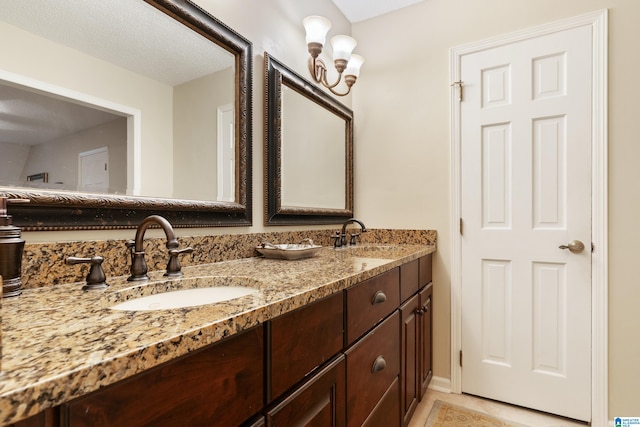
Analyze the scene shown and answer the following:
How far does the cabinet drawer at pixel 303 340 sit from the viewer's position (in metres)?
0.73

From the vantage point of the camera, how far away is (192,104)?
126cm

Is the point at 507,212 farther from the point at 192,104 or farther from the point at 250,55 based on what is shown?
the point at 192,104

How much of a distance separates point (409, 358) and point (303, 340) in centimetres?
105

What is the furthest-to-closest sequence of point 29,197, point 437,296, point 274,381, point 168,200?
1. point 437,296
2. point 168,200
3. point 29,197
4. point 274,381

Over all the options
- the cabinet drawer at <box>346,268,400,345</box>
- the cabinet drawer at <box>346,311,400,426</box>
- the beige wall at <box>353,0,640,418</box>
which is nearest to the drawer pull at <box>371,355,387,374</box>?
the cabinet drawer at <box>346,311,400,426</box>

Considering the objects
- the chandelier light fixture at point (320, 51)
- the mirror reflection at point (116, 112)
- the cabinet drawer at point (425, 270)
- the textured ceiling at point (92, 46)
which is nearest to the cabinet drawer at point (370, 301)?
the cabinet drawer at point (425, 270)

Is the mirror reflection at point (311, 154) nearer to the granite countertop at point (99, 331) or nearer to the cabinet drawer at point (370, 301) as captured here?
the cabinet drawer at point (370, 301)

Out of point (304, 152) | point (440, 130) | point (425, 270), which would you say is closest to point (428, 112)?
point (440, 130)

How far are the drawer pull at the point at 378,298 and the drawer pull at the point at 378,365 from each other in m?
0.21

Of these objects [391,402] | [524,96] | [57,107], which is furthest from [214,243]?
[524,96]

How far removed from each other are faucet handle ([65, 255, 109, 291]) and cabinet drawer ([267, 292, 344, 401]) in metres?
0.48

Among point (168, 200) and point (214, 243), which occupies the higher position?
point (168, 200)

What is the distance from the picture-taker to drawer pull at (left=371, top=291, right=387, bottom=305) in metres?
1.23

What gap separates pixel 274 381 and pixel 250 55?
1360 millimetres
